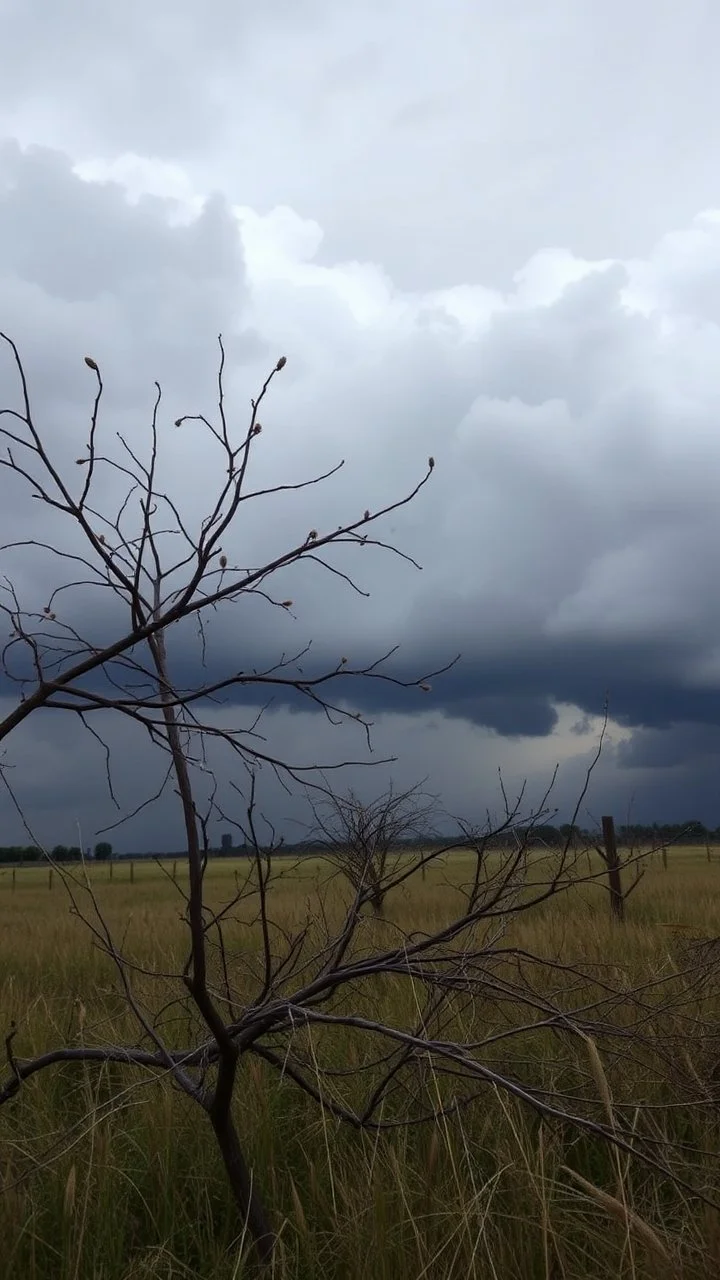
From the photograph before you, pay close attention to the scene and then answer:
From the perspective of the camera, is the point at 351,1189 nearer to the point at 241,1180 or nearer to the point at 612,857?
the point at 241,1180

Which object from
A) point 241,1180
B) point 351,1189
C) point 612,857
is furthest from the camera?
point 612,857

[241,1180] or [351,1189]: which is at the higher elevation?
[241,1180]

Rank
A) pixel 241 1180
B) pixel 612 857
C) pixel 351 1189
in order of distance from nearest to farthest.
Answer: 1. pixel 241 1180
2. pixel 351 1189
3. pixel 612 857

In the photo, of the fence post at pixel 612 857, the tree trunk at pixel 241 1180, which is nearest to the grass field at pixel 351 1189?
the tree trunk at pixel 241 1180

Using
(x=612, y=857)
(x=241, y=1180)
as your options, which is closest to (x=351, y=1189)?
(x=241, y=1180)

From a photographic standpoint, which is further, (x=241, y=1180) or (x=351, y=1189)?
(x=351, y=1189)

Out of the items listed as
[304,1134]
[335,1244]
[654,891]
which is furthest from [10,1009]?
[654,891]

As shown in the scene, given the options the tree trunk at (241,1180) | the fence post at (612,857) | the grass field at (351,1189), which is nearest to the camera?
the grass field at (351,1189)

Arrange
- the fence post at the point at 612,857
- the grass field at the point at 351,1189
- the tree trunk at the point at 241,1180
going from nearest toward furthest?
1. the grass field at the point at 351,1189
2. the tree trunk at the point at 241,1180
3. the fence post at the point at 612,857

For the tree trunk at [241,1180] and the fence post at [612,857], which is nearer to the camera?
the tree trunk at [241,1180]

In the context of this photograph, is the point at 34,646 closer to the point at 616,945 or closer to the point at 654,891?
the point at 616,945

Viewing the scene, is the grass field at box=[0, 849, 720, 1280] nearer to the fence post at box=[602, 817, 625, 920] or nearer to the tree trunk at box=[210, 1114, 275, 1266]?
the tree trunk at box=[210, 1114, 275, 1266]

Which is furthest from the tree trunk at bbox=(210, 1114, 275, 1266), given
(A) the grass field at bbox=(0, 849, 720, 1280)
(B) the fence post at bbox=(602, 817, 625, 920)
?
(B) the fence post at bbox=(602, 817, 625, 920)

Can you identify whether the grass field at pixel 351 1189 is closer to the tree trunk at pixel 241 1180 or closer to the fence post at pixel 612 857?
the tree trunk at pixel 241 1180
